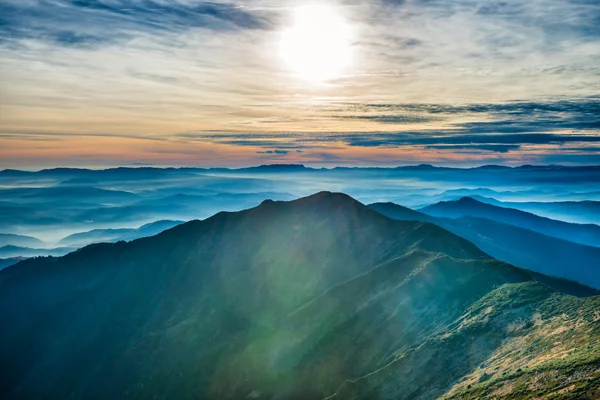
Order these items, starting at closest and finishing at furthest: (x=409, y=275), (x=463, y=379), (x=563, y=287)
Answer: (x=463, y=379) → (x=409, y=275) → (x=563, y=287)

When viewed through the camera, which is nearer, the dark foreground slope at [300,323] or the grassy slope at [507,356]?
the grassy slope at [507,356]

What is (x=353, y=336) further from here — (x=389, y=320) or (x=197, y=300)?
(x=197, y=300)

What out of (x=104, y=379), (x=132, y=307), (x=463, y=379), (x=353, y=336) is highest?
(x=463, y=379)

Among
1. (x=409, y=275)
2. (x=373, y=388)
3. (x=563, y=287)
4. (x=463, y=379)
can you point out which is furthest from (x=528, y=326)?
(x=563, y=287)

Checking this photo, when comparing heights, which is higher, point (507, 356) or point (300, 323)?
point (507, 356)

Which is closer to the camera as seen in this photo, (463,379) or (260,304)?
(463,379)

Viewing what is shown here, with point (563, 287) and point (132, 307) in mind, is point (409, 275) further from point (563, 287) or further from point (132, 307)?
point (132, 307)

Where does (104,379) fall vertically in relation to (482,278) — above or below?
below

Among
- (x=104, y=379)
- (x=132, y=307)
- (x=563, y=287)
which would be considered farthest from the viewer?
(x=132, y=307)
